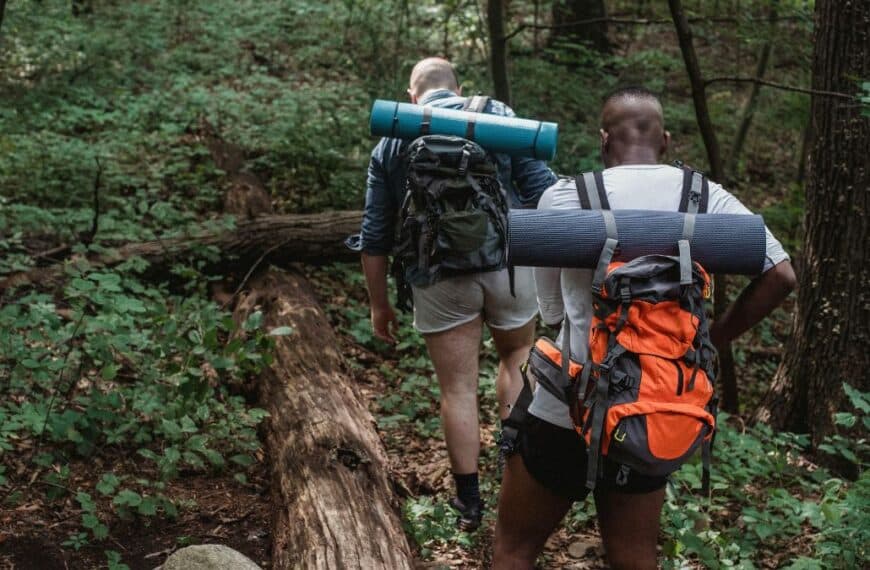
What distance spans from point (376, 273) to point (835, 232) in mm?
2959

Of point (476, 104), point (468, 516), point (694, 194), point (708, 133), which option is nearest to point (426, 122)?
point (476, 104)

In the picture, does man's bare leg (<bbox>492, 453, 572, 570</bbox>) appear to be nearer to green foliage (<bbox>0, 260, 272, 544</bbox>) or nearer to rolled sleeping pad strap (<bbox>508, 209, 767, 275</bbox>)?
rolled sleeping pad strap (<bbox>508, 209, 767, 275</bbox>)

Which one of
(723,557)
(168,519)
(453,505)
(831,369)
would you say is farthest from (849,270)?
(168,519)

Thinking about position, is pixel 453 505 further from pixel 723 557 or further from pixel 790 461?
pixel 790 461

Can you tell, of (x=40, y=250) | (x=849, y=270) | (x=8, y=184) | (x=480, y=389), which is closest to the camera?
(x=849, y=270)

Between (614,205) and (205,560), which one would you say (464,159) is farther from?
(205,560)

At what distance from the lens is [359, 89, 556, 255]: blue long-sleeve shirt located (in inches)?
159

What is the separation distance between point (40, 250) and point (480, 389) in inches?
142

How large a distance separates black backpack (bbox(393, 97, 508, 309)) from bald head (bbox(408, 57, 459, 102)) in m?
0.26

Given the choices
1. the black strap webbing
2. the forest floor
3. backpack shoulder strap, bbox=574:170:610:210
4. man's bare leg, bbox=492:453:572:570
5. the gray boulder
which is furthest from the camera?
the black strap webbing

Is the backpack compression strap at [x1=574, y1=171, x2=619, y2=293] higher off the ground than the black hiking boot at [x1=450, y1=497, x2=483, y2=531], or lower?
higher

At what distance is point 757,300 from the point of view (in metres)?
Answer: 2.69

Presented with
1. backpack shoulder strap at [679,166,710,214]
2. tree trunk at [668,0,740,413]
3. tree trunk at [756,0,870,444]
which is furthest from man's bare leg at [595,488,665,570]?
tree trunk at [756,0,870,444]

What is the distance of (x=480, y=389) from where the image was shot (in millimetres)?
5973
